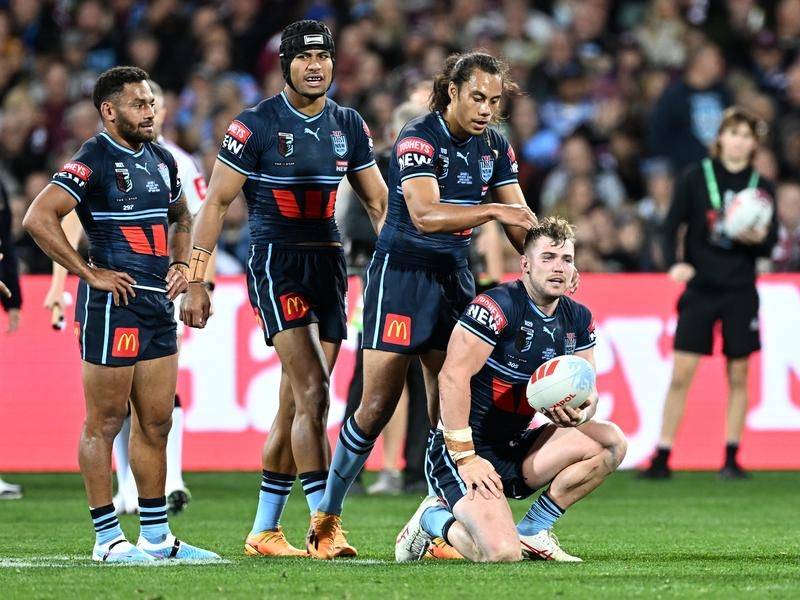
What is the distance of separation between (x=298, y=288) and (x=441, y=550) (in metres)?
1.44

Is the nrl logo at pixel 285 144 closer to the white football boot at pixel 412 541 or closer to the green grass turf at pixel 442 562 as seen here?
the white football boot at pixel 412 541

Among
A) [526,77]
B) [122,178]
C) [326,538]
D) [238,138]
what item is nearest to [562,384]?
[326,538]

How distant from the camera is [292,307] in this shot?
302 inches

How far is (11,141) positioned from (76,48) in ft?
5.81

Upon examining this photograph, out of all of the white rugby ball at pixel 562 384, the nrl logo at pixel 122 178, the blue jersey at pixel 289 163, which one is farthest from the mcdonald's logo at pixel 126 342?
the white rugby ball at pixel 562 384

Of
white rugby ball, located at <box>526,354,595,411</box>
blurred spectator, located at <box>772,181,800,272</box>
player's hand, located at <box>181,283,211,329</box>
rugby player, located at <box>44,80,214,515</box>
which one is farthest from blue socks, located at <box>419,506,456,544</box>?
blurred spectator, located at <box>772,181,800,272</box>

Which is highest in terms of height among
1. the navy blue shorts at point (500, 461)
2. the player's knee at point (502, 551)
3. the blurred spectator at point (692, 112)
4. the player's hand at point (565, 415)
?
the blurred spectator at point (692, 112)

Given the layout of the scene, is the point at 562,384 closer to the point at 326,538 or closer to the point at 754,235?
the point at 326,538

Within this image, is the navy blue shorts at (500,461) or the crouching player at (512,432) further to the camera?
the navy blue shorts at (500,461)

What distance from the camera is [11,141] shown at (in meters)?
16.5

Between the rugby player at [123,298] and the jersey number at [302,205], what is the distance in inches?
24.2

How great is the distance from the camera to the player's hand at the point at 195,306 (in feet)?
24.1

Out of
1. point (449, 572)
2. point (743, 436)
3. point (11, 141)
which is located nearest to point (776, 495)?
point (743, 436)

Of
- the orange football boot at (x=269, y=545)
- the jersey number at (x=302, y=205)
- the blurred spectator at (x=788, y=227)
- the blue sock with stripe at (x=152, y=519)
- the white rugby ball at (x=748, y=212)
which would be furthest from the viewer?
the blurred spectator at (x=788, y=227)
